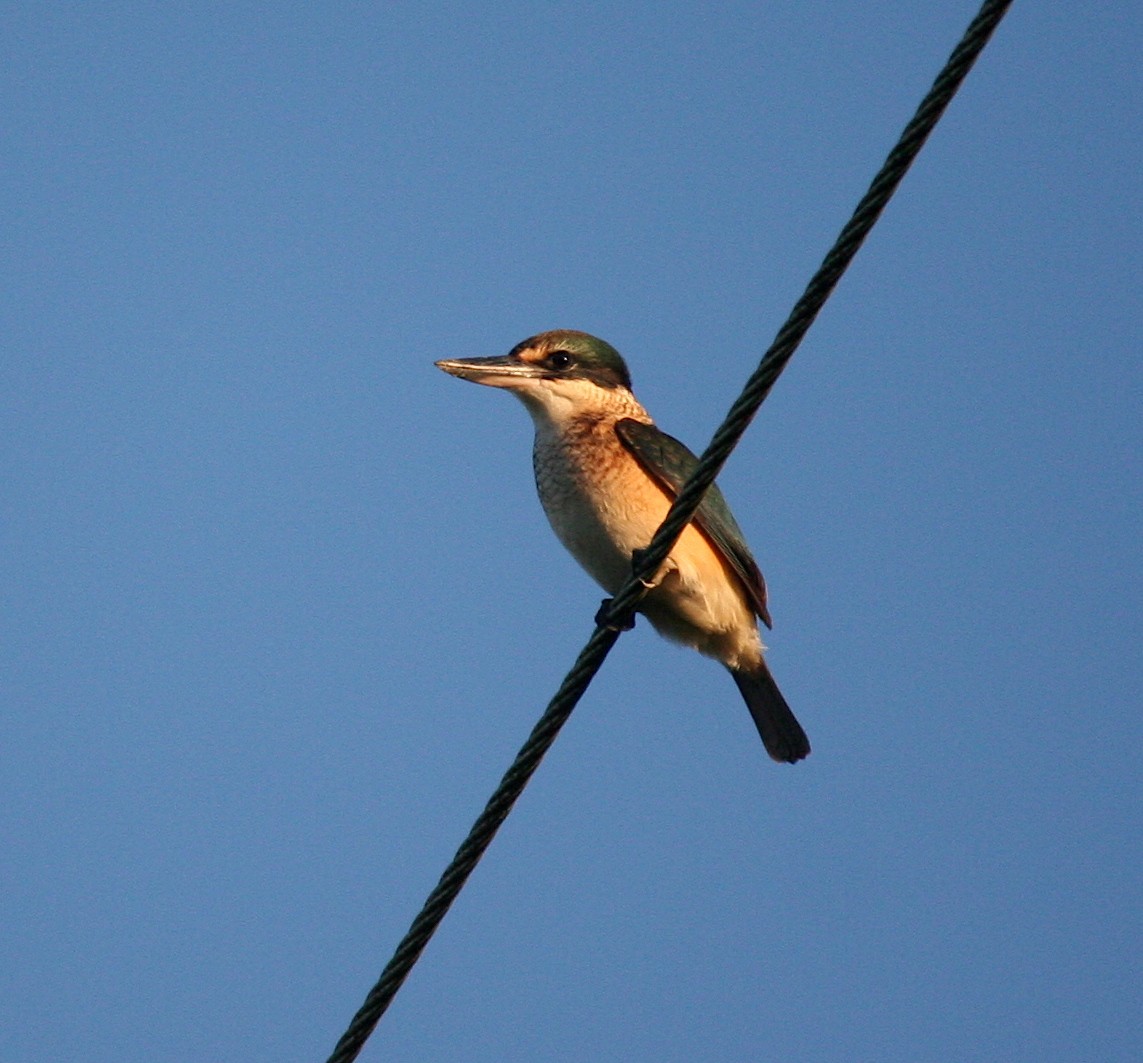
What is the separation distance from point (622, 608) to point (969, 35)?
1664 millimetres

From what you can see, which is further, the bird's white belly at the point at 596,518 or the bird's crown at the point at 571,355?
the bird's crown at the point at 571,355

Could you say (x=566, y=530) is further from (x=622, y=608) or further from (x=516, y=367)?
(x=622, y=608)

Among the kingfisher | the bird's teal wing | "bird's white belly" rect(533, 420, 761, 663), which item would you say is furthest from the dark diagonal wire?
the bird's teal wing

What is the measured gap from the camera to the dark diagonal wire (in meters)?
2.76

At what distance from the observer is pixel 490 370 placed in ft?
20.1

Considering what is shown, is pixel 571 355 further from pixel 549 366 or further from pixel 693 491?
pixel 693 491

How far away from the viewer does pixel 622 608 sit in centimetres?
388

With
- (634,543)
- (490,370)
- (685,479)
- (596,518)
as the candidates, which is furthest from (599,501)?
(490,370)

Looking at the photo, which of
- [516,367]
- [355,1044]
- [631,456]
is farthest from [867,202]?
[516,367]

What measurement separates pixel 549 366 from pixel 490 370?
260 millimetres

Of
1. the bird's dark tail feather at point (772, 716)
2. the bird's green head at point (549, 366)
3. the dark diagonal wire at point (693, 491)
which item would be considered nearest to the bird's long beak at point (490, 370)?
the bird's green head at point (549, 366)

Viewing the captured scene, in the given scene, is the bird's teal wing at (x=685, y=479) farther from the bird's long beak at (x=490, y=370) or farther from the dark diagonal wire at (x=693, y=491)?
the dark diagonal wire at (x=693, y=491)

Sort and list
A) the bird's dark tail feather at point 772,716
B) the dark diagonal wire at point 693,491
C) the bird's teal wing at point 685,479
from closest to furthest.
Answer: the dark diagonal wire at point 693,491, the bird's teal wing at point 685,479, the bird's dark tail feather at point 772,716

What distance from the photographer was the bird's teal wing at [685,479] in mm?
5750
